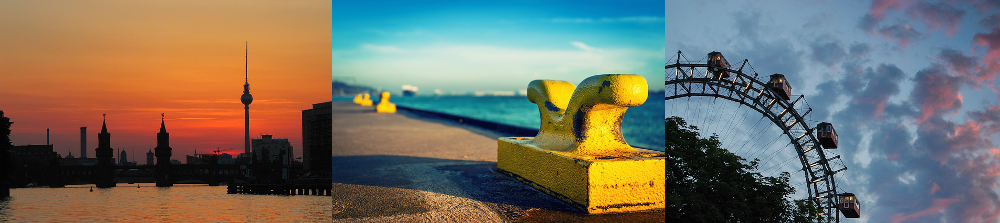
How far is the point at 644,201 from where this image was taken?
5250 millimetres

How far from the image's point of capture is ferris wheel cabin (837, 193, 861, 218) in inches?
721

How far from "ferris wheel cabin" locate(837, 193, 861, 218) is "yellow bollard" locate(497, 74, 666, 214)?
51.4ft

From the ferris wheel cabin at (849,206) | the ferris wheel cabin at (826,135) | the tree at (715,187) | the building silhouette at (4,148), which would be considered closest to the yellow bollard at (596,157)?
the tree at (715,187)

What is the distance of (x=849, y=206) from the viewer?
1841 cm

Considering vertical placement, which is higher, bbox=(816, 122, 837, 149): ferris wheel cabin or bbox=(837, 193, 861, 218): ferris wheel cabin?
bbox=(816, 122, 837, 149): ferris wheel cabin

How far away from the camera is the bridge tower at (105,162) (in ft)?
146

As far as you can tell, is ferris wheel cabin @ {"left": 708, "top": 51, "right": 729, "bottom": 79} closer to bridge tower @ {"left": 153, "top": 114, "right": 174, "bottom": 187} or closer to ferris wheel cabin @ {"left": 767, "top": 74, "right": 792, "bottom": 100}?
ferris wheel cabin @ {"left": 767, "top": 74, "right": 792, "bottom": 100}

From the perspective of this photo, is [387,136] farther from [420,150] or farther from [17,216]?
[17,216]

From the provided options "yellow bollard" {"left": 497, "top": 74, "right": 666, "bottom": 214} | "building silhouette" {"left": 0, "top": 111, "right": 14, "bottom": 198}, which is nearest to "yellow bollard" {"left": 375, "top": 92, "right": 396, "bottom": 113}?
"building silhouette" {"left": 0, "top": 111, "right": 14, "bottom": 198}

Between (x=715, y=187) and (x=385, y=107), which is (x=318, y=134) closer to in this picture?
(x=385, y=107)

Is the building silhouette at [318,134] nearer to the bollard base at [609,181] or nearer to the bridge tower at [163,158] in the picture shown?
the bollard base at [609,181]

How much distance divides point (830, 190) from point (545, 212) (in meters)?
16.3

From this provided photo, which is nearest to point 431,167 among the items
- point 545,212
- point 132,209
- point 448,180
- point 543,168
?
point 448,180

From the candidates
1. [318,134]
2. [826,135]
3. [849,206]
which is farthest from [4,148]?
[849,206]
